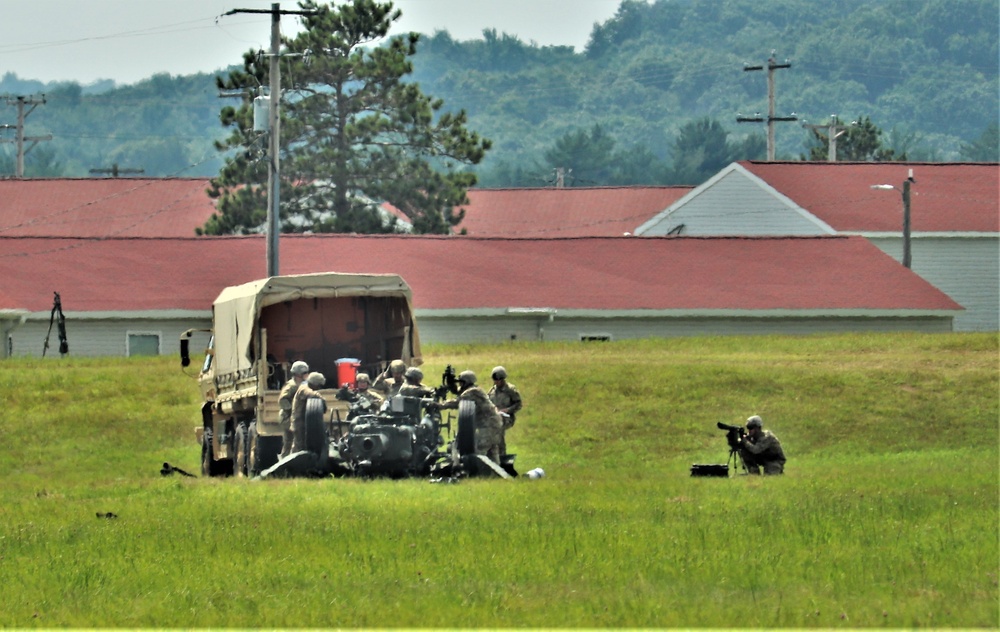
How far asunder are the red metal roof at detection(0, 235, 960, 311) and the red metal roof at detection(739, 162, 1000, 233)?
5937 millimetres

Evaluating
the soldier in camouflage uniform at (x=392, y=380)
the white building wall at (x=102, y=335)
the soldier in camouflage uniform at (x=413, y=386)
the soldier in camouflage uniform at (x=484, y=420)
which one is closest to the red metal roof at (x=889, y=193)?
the white building wall at (x=102, y=335)

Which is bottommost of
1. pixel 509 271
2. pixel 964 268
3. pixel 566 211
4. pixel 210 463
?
pixel 210 463

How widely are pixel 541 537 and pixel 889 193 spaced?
56.6 metres

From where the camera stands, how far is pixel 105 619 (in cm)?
1305

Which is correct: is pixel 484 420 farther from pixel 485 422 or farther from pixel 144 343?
pixel 144 343

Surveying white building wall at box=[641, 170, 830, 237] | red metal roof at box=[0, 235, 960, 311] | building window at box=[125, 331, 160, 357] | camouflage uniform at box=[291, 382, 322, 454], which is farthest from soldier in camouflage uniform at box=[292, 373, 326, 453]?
white building wall at box=[641, 170, 830, 237]

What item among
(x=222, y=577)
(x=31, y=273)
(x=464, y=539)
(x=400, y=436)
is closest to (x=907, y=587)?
(x=464, y=539)

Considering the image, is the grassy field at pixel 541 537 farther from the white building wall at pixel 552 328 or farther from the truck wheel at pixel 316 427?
the white building wall at pixel 552 328

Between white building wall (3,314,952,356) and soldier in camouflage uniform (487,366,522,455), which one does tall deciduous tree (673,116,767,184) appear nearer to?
white building wall (3,314,952,356)

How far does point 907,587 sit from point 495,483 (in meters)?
9.23

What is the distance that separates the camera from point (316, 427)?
23172 millimetres

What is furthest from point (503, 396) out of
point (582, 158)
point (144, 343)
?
point (582, 158)

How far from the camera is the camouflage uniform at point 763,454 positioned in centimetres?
2483

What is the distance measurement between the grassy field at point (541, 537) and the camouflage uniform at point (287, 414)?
0.86 meters
